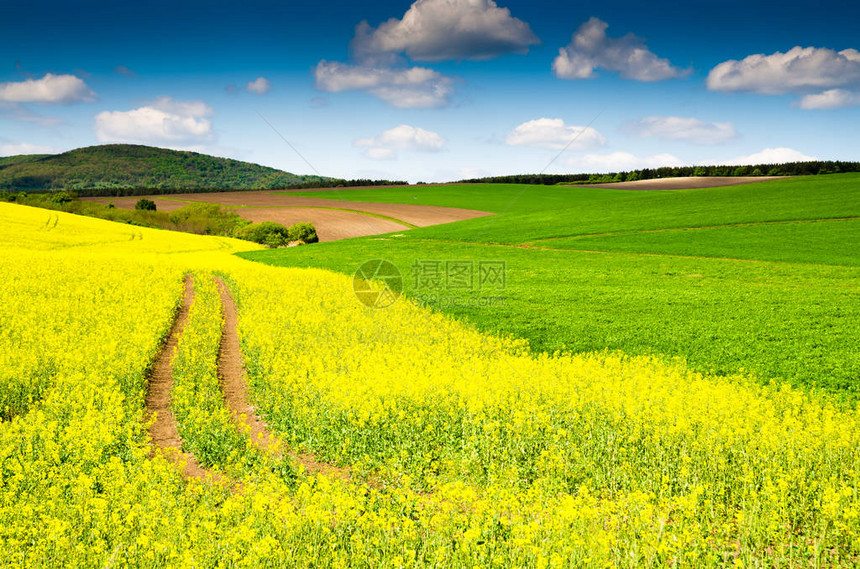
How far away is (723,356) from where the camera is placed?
14.3 metres

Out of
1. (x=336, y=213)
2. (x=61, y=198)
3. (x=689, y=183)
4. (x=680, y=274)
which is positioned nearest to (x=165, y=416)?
(x=680, y=274)

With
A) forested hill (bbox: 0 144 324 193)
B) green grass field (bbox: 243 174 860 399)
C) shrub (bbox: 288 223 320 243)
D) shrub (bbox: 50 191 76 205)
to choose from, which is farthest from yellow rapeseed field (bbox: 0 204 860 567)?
forested hill (bbox: 0 144 324 193)

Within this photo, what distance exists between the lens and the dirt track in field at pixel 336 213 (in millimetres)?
75812

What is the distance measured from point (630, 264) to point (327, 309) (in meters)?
21.8

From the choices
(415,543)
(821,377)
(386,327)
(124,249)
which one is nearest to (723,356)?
(821,377)

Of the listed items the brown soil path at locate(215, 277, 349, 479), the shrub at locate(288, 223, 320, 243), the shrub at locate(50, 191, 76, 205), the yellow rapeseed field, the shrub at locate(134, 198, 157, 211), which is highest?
the shrub at locate(50, 191, 76, 205)

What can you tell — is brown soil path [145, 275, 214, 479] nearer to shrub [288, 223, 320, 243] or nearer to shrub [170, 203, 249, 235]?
shrub [288, 223, 320, 243]

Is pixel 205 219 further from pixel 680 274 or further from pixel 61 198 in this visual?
pixel 680 274

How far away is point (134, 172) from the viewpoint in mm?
178000

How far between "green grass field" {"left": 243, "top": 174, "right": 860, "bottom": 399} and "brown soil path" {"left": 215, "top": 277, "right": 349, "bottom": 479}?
9114 millimetres

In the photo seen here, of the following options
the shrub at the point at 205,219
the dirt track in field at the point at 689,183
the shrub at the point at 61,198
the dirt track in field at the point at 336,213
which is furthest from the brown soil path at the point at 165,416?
the dirt track in field at the point at 689,183

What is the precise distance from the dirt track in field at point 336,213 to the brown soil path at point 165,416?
5788 centimetres

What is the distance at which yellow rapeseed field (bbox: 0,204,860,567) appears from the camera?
565cm

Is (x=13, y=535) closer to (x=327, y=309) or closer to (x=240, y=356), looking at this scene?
(x=240, y=356)
